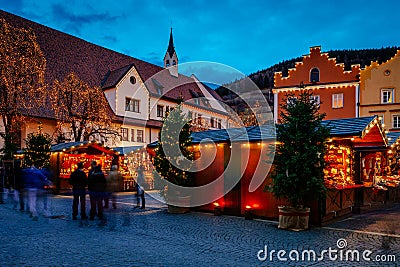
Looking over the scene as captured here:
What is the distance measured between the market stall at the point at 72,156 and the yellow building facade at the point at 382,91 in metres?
23.1

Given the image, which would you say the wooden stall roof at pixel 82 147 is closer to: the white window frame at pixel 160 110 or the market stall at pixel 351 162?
the market stall at pixel 351 162

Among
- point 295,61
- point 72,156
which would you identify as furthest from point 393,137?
point 295,61

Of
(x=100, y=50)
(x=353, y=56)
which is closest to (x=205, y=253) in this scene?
(x=100, y=50)

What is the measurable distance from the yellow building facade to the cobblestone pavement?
24560 millimetres

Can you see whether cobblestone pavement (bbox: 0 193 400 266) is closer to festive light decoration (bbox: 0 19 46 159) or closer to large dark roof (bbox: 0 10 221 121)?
festive light decoration (bbox: 0 19 46 159)

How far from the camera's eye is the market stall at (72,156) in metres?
23.0

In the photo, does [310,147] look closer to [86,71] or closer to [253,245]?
[253,245]

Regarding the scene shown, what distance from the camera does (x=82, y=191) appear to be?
12.6 meters

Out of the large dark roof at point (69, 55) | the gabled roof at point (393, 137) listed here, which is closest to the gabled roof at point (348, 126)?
the gabled roof at point (393, 137)

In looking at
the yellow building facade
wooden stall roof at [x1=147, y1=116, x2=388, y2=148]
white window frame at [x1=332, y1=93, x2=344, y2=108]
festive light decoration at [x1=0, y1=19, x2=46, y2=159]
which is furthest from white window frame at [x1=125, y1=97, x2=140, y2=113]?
wooden stall roof at [x1=147, y1=116, x2=388, y2=148]

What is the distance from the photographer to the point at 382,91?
35.6 meters

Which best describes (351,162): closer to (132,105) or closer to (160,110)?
(132,105)
